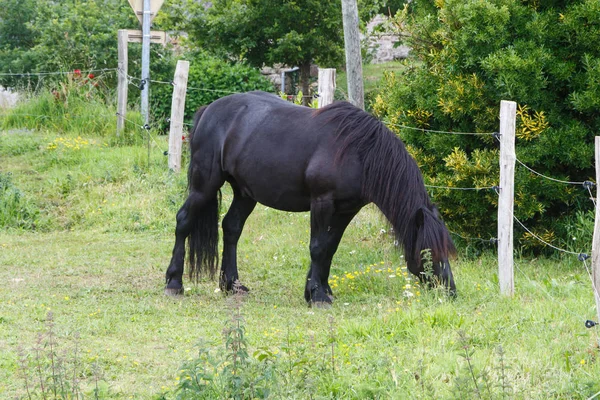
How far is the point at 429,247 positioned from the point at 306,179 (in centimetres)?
127

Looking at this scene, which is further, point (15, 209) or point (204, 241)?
point (15, 209)

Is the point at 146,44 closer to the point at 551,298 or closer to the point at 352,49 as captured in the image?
the point at 352,49

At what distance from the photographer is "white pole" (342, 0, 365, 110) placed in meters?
11.4

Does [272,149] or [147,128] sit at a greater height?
[272,149]

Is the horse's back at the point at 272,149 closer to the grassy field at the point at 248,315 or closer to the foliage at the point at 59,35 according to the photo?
the grassy field at the point at 248,315

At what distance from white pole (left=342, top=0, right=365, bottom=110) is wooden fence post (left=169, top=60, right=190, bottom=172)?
240 centimetres

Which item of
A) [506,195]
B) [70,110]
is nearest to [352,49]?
[506,195]

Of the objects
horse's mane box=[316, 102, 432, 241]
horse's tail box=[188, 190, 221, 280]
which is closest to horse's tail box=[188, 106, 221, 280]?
horse's tail box=[188, 190, 221, 280]

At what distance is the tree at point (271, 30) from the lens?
65.9 ft

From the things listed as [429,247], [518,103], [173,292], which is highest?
[518,103]

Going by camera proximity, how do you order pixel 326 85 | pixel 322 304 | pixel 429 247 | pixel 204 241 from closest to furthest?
1. pixel 429 247
2. pixel 322 304
3. pixel 204 241
4. pixel 326 85

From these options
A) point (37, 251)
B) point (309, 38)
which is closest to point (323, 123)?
point (37, 251)

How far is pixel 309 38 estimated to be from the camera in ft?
66.2

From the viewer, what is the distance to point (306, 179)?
748 centimetres
